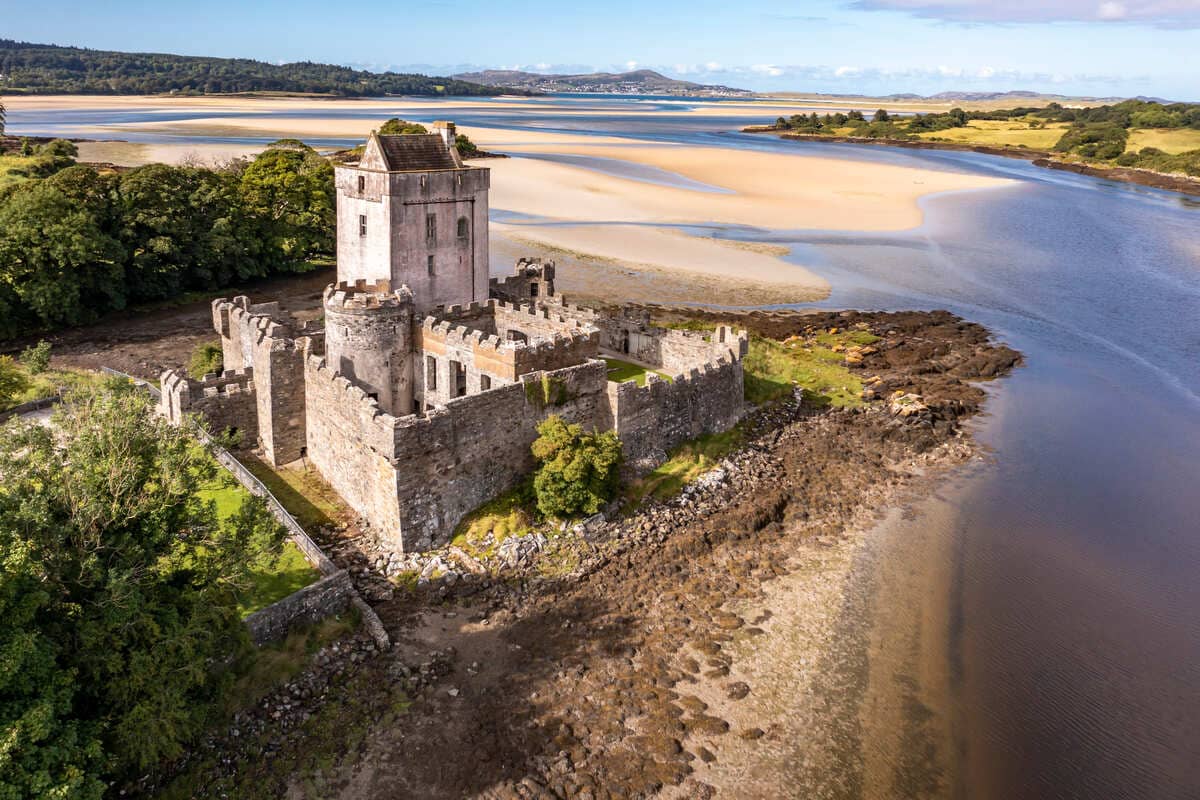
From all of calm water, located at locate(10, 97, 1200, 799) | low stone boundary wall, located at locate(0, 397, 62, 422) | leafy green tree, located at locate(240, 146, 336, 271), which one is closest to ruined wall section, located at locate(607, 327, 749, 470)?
calm water, located at locate(10, 97, 1200, 799)

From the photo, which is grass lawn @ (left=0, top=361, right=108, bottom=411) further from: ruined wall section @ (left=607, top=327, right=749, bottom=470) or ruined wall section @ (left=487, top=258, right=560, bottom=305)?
ruined wall section @ (left=607, top=327, right=749, bottom=470)

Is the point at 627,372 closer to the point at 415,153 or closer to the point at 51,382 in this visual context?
the point at 415,153

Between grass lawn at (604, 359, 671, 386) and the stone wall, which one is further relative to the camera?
grass lawn at (604, 359, 671, 386)

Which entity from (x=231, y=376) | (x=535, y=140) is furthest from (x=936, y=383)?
(x=535, y=140)

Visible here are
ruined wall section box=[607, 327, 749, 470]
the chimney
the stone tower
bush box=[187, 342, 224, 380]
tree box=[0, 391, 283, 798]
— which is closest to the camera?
tree box=[0, 391, 283, 798]

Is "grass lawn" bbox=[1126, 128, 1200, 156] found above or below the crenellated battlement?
above

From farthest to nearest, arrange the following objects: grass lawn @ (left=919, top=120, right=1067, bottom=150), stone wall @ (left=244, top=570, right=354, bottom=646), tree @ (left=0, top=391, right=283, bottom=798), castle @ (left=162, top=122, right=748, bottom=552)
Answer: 1. grass lawn @ (left=919, top=120, right=1067, bottom=150)
2. castle @ (left=162, top=122, right=748, bottom=552)
3. stone wall @ (left=244, top=570, right=354, bottom=646)
4. tree @ (left=0, top=391, right=283, bottom=798)

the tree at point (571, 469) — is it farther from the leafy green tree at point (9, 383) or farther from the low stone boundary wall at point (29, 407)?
the leafy green tree at point (9, 383)

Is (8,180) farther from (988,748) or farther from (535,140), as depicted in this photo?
(535,140)
